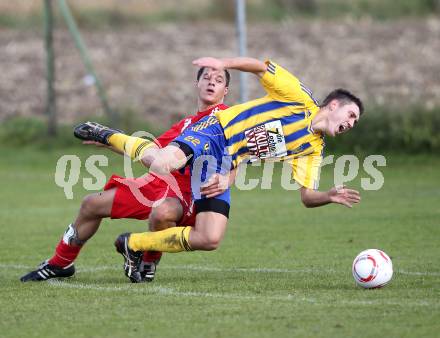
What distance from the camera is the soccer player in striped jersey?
8.16m

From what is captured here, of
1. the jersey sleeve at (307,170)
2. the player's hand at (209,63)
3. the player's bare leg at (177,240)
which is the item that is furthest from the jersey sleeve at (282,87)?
the player's bare leg at (177,240)

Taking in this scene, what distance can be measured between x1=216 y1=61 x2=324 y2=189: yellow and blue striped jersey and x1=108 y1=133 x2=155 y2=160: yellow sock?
74 centimetres

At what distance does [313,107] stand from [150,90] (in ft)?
50.9

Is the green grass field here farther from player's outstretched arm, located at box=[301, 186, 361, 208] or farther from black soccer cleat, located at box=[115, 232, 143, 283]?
player's outstretched arm, located at box=[301, 186, 361, 208]

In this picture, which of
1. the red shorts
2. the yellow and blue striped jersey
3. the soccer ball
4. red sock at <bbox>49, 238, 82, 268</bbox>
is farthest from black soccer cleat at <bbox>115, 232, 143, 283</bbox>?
the soccer ball

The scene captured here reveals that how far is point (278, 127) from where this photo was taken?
826 centimetres

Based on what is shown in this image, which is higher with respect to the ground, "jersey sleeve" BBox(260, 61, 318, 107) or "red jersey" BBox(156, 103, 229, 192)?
"jersey sleeve" BBox(260, 61, 318, 107)

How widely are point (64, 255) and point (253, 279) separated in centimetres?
169

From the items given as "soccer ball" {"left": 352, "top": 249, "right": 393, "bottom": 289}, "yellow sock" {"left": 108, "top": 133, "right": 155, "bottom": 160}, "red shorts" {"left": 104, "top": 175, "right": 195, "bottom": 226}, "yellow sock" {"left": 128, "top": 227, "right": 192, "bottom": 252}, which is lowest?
"soccer ball" {"left": 352, "top": 249, "right": 393, "bottom": 289}

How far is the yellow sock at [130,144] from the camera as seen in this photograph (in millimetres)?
8550

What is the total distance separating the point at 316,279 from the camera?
8.36m

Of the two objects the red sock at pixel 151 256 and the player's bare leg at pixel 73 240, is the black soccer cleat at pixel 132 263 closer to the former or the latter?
the red sock at pixel 151 256

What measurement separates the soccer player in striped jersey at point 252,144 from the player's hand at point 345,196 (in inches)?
7.6

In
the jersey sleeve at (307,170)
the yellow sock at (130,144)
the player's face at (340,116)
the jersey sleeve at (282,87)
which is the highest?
the jersey sleeve at (282,87)
